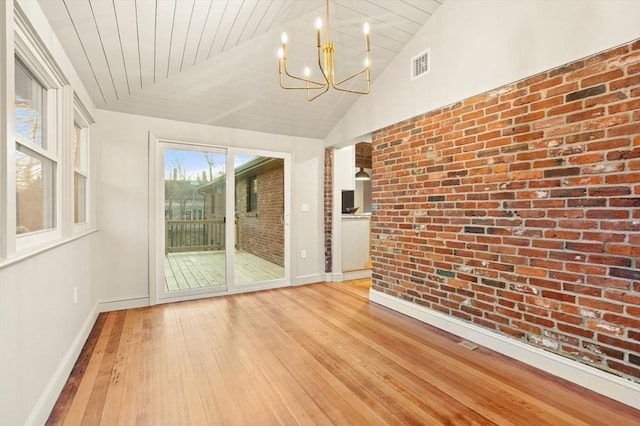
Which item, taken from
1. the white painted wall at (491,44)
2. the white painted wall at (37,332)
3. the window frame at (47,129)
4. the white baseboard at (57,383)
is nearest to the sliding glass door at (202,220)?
the white baseboard at (57,383)

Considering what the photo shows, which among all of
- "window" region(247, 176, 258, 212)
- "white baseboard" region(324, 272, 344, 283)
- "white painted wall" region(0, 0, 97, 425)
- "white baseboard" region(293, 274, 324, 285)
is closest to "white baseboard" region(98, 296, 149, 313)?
"white painted wall" region(0, 0, 97, 425)

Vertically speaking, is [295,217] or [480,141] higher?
[480,141]

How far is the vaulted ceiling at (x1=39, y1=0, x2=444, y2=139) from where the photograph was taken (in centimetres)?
203

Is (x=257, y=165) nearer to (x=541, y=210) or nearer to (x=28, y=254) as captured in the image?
(x=28, y=254)

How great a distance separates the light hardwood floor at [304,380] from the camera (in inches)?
65.2

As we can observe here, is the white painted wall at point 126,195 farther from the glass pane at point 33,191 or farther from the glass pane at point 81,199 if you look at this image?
the glass pane at point 33,191

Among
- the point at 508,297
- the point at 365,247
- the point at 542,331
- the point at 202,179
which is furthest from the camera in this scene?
the point at 365,247

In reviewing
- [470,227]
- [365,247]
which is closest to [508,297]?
[470,227]

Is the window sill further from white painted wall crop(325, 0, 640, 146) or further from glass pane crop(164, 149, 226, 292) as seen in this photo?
white painted wall crop(325, 0, 640, 146)

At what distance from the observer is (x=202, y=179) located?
3928 mm

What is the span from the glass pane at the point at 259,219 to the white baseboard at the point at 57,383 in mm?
2000

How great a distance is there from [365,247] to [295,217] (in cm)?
139

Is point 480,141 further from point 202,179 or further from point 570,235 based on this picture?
point 202,179

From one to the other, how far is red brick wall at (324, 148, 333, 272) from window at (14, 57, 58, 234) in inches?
130
